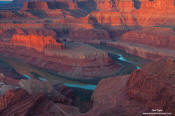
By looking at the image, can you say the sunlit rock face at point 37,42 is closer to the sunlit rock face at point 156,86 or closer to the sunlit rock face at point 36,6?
the sunlit rock face at point 156,86

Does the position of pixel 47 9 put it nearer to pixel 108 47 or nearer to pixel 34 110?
pixel 108 47

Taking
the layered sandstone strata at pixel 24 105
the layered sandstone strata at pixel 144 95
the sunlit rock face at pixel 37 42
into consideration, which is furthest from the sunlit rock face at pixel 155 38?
the layered sandstone strata at pixel 24 105

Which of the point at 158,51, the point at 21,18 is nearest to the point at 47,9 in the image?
the point at 21,18

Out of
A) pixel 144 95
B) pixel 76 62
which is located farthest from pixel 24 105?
pixel 76 62

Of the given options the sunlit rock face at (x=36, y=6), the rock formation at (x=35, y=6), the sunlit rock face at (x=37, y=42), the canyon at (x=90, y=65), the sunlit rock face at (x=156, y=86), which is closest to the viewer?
the sunlit rock face at (x=156, y=86)

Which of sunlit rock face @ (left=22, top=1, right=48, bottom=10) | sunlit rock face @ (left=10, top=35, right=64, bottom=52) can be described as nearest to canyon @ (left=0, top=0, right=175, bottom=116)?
sunlit rock face @ (left=10, top=35, right=64, bottom=52)

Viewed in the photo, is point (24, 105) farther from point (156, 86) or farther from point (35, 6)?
point (35, 6)

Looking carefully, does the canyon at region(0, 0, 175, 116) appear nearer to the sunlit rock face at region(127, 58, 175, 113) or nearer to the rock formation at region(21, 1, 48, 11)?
the sunlit rock face at region(127, 58, 175, 113)

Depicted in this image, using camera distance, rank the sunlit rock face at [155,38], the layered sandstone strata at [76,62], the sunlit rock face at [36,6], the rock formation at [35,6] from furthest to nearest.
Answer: the sunlit rock face at [36,6] < the rock formation at [35,6] < the sunlit rock face at [155,38] < the layered sandstone strata at [76,62]

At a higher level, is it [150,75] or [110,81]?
[150,75]
